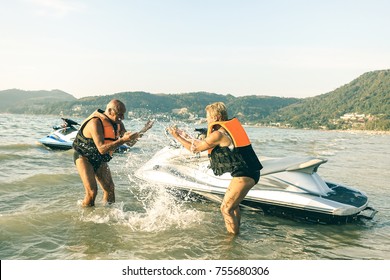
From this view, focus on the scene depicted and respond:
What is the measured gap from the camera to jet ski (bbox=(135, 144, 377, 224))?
6.37 m

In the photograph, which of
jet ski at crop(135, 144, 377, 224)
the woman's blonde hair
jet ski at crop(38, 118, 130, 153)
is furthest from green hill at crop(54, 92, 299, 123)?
the woman's blonde hair

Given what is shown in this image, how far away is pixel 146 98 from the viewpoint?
11781 cm

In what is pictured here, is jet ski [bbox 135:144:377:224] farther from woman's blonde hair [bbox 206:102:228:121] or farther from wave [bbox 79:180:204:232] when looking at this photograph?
woman's blonde hair [bbox 206:102:228:121]

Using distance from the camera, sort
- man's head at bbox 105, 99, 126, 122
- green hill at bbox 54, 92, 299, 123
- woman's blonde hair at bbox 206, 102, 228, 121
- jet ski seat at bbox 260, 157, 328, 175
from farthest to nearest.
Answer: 1. green hill at bbox 54, 92, 299, 123
2. jet ski seat at bbox 260, 157, 328, 175
3. man's head at bbox 105, 99, 126, 122
4. woman's blonde hair at bbox 206, 102, 228, 121

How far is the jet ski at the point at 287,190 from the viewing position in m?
6.37

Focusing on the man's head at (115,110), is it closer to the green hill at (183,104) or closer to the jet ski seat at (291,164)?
the jet ski seat at (291,164)

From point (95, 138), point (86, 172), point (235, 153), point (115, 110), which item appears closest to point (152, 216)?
point (86, 172)

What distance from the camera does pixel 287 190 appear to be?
6.64 metres

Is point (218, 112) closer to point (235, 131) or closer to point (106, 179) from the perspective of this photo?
point (235, 131)

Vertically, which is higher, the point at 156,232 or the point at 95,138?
the point at 95,138

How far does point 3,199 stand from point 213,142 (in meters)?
5.47

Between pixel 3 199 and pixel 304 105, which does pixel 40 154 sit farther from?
pixel 304 105

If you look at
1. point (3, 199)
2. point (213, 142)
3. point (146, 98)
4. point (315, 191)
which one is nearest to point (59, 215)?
point (3, 199)

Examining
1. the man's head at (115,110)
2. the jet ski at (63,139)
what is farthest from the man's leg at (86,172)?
the jet ski at (63,139)
